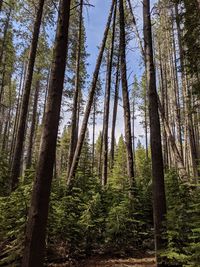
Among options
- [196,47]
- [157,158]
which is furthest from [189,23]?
[157,158]

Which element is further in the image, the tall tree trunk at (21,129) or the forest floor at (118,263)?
the tall tree trunk at (21,129)

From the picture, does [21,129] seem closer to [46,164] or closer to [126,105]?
[126,105]

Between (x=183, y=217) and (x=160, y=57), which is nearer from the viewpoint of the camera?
(x=183, y=217)

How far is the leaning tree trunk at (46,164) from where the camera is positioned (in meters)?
3.73

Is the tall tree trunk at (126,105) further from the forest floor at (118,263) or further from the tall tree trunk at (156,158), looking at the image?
the tall tree trunk at (156,158)

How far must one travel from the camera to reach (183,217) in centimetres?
538

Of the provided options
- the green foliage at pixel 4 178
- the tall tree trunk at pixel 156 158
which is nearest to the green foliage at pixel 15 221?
the tall tree trunk at pixel 156 158

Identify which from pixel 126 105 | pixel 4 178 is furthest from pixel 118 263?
pixel 126 105

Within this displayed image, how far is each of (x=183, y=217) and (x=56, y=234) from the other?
2.95 metres

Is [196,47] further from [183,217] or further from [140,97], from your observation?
[140,97]

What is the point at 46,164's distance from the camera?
4.07 metres

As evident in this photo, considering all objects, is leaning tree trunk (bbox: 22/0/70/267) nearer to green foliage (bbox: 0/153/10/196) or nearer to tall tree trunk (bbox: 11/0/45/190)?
tall tree trunk (bbox: 11/0/45/190)

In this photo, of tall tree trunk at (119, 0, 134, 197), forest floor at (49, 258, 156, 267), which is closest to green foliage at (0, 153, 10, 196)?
forest floor at (49, 258, 156, 267)

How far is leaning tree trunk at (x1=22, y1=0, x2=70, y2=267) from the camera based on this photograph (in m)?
3.73
